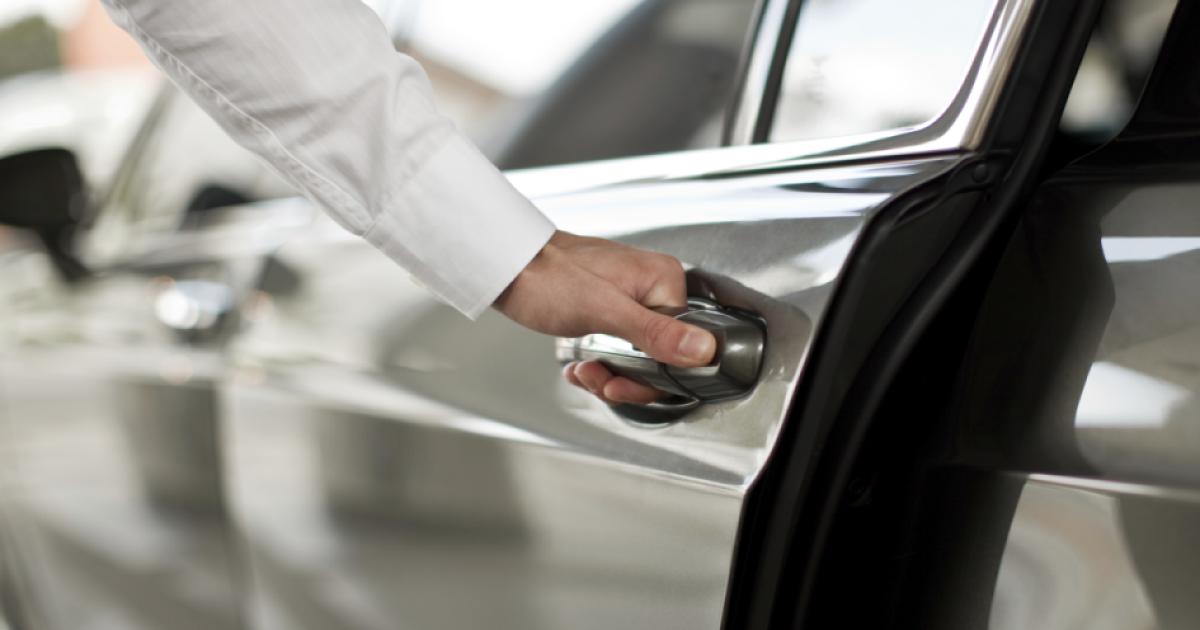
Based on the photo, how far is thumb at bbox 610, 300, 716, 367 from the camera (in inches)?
33.4

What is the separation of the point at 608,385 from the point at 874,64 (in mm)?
386

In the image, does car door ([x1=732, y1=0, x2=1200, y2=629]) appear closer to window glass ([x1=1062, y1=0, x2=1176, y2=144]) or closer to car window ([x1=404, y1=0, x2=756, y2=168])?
window glass ([x1=1062, y1=0, x2=1176, y2=144])

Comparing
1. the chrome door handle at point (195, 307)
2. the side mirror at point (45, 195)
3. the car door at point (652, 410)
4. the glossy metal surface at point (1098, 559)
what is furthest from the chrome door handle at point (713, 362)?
the side mirror at point (45, 195)

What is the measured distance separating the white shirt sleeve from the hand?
2 cm

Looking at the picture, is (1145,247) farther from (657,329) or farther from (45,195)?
(45,195)

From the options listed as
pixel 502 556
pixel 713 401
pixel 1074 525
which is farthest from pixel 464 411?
pixel 1074 525

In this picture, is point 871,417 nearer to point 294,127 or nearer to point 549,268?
point 549,268

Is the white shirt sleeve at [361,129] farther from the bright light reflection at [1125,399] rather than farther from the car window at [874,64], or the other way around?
the bright light reflection at [1125,399]

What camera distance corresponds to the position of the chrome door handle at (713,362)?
2.81 feet

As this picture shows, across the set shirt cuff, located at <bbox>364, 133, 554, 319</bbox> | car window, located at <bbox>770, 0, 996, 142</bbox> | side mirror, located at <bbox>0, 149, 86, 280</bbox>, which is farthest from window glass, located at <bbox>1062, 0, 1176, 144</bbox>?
side mirror, located at <bbox>0, 149, 86, 280</bbox>

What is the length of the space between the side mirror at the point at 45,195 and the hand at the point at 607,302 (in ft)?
4.41

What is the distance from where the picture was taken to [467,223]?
0.98 meters

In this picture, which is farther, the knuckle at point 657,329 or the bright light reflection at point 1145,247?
the knuckle at point 657,329

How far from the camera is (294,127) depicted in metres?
0.99
